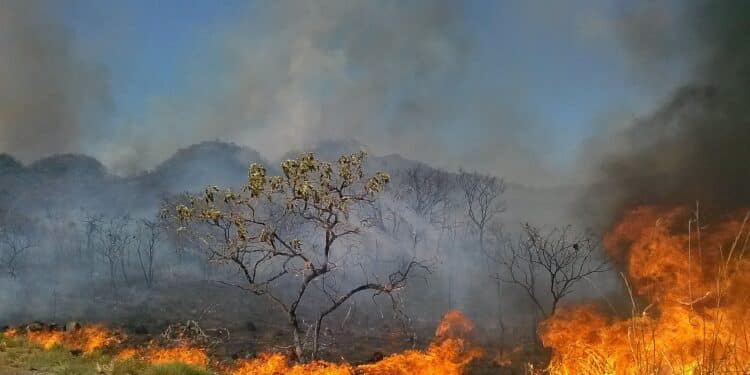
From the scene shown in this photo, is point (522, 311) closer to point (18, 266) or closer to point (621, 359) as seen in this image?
point (621, 359)

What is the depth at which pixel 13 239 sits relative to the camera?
8806 cm

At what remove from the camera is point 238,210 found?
2280cm

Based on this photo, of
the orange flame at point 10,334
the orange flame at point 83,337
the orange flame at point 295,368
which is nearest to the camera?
the orange flame at point 295,368

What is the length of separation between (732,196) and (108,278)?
90910 mm

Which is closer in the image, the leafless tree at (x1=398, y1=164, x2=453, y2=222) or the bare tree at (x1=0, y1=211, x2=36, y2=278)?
the bare tree at (x1=0, y1=211, x2=36, y2=278)

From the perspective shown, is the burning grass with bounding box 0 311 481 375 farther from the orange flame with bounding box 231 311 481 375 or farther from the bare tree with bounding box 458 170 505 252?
the bare tree with bounding box 458 170 505 252

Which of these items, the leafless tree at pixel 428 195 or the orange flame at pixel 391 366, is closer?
the orange flame at pixel 391 366

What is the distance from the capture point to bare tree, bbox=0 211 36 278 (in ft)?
256

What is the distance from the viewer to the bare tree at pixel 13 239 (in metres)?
78.0

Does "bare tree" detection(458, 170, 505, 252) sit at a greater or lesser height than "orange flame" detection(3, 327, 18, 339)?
greater

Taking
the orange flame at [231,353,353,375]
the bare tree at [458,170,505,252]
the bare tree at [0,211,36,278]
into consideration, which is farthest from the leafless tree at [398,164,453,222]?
the bare tree at [0,211,36,278]

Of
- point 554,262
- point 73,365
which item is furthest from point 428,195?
point 73,365

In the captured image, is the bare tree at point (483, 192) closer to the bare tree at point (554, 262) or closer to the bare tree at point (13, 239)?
the bare tree at point (554, 262)

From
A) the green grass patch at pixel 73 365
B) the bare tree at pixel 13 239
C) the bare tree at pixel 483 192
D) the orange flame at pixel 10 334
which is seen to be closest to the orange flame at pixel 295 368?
the green grass patch at pixel 73 365
